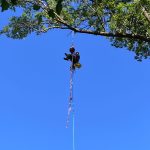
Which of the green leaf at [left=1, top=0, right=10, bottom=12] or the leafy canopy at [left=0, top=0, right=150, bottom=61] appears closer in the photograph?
the green leaf at [left=1, top=0, right=10, bottom=12]

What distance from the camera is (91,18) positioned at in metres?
16.9

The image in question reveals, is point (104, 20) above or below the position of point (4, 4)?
above

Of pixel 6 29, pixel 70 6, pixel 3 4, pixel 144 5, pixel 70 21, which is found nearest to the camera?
pixel 3 4

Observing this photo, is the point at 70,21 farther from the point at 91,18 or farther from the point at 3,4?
the point at 3,4

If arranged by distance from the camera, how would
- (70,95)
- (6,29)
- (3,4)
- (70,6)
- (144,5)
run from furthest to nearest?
(6,29) < (70,6) < (144,5) < (70,95) < (3,4)

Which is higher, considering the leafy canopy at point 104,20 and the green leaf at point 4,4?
the leafy canopy at point 104,20

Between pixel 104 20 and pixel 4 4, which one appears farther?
pixel 104 20

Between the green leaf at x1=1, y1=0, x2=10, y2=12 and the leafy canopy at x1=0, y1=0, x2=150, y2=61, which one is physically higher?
the leafy canopy at x1=0, y1=0, x2=150, y2=61

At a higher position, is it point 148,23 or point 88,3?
point 88,3

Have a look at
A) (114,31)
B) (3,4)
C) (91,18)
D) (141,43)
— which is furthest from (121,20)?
(3,4)

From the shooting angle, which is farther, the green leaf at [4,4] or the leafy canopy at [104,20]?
the leafy canopy at [104,20]

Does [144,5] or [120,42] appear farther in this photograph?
[120,42]

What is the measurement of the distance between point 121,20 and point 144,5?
2.91 feet

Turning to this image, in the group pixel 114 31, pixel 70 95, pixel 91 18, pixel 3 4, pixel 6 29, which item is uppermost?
pixel 6 29
